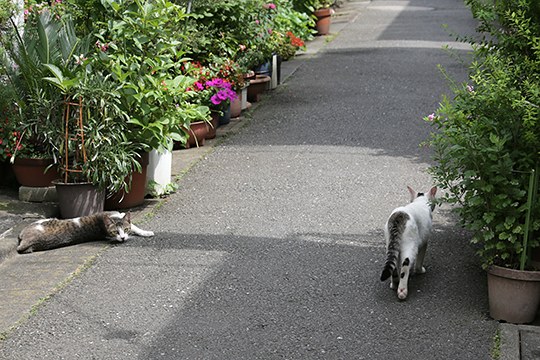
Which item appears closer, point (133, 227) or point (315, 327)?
point (315, 327)

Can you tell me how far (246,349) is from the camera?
210 inches

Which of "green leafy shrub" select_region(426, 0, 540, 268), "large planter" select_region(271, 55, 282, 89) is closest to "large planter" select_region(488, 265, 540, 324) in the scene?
"green leafy shrub" select_region(426, 0, 540, 268)

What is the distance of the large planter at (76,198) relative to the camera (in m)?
7.55

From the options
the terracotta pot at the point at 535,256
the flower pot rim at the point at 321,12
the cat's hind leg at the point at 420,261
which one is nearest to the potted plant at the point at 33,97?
the cat's hind leg at the point at 420,261

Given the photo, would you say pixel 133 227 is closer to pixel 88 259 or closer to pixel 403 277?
pixel 88 259

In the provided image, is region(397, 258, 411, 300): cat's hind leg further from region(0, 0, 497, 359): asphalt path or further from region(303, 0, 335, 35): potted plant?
region(303, 0, 335, 35): potted plant

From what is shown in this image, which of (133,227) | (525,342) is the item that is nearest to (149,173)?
A: (133,227)

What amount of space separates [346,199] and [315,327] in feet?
9.42

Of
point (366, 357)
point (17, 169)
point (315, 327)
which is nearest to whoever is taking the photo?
point (366, 357)

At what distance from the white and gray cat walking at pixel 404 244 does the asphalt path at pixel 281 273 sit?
153mm

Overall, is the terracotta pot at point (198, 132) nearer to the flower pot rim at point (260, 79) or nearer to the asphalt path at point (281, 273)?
the asphalt path at point (281, 273)

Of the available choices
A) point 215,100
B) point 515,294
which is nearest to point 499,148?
point 515,294

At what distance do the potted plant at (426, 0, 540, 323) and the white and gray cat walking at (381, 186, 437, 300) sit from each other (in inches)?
13.0

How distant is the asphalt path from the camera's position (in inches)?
214
